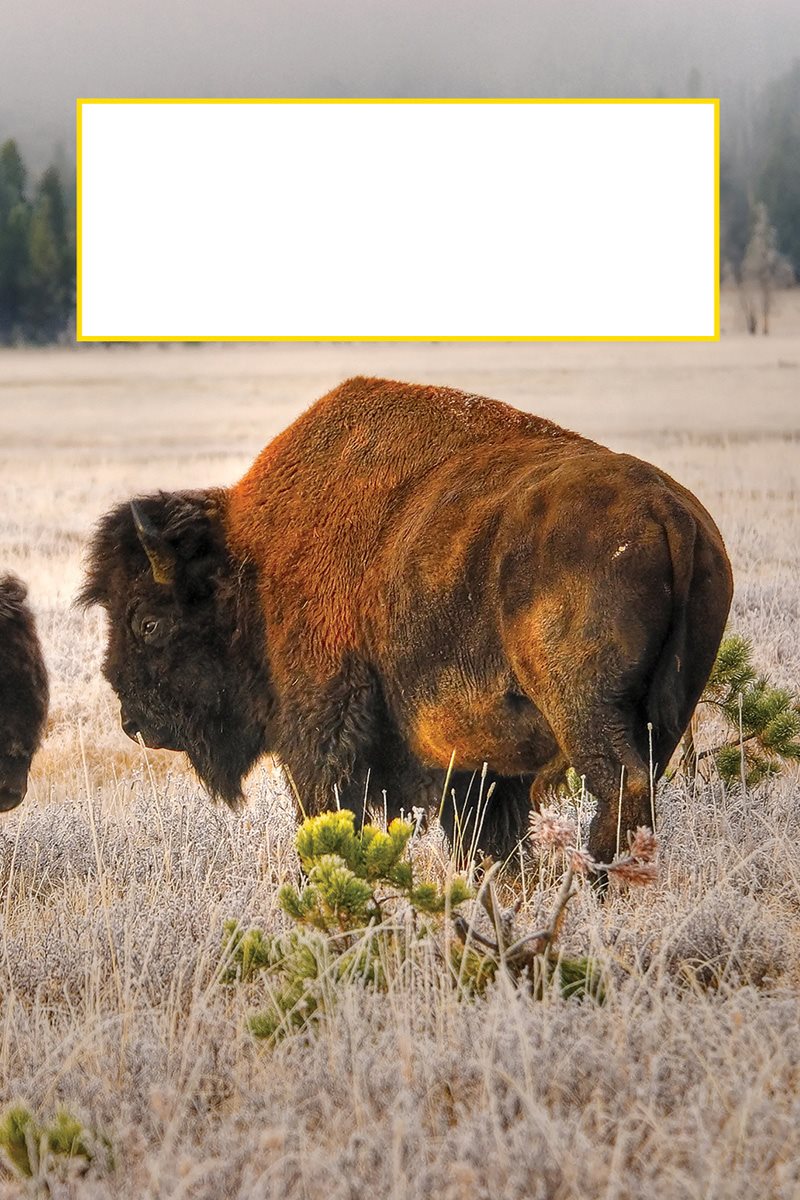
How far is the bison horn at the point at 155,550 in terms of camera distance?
4.09 metres

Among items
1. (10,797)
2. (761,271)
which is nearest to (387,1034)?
(10,797)

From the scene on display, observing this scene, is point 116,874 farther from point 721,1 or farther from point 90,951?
point 721,1

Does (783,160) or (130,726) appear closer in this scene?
(130,726)

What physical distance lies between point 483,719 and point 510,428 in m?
0.85

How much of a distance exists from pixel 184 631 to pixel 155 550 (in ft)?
0.80

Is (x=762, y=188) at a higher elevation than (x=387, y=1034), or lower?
higher

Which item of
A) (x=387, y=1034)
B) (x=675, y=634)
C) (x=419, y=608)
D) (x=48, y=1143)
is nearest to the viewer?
(x=48, y=1143)

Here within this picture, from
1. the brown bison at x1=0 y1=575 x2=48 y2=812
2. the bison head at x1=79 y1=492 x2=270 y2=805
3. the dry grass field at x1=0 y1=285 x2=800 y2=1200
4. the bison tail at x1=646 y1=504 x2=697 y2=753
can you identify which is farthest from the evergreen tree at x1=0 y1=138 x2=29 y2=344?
the bison tail at x1=646 y1=504 x2=697 y2=753

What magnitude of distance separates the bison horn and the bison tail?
59.3 inches

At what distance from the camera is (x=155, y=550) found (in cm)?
412

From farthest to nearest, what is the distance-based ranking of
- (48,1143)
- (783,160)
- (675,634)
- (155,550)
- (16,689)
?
(783,160)
(16,689)
(155,550)
(675,634)
(48,1143)

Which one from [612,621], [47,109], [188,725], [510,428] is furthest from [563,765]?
[47,109]

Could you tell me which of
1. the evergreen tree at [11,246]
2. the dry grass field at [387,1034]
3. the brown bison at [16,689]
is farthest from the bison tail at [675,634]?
the evergreen tree at [11,246]

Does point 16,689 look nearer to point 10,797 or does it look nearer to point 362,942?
point 10,797
